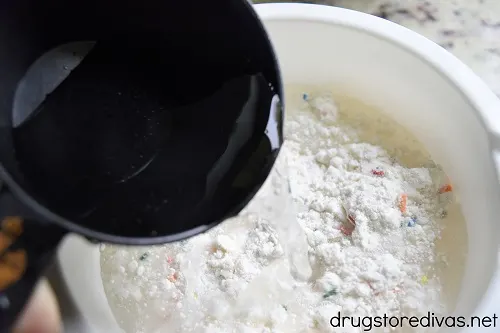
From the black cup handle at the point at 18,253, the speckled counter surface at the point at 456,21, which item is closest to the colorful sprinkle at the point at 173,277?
the black cup handle at the point at 18,253

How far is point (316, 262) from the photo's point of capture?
0.74 m

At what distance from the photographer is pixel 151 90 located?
631 mm

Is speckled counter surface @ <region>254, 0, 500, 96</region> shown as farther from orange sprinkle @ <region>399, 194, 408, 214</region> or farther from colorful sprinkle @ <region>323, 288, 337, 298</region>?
colorful sprinkle @ <region>323, 288, 337, 298</region>

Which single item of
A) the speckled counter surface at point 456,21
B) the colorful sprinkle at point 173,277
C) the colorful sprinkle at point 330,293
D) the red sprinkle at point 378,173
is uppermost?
the speckled counter surface at point 456,21

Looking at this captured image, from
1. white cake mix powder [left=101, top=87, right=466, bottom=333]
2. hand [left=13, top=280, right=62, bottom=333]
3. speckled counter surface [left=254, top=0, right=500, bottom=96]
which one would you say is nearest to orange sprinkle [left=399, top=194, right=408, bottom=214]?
white cake mix powder [left=101, top=87, right=466, bottom=333]

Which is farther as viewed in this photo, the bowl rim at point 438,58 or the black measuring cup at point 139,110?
the bowl rim at point 438,58

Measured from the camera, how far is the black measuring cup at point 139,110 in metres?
0.53

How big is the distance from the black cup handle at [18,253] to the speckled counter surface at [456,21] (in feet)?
2.12

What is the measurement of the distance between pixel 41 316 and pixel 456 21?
765 millimetres

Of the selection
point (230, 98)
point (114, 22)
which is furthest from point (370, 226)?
point (114, 22)

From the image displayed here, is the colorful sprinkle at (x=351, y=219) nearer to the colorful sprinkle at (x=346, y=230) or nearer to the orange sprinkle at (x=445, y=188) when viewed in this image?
the colorful sprinkle at (x=346, y=230)

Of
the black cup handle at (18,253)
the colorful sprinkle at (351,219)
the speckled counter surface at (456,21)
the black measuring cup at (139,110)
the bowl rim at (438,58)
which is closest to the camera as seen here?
the black cup handle at (18,253)

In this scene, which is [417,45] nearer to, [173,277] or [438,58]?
[438,58]

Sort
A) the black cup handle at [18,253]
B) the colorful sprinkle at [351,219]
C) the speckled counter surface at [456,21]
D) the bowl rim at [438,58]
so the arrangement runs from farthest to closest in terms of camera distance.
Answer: the speckled counter surface at [456,21] → the colorful sprinkle at [351,219] → the bowl rim at [438,58] → the black cup handle at [18,253]
